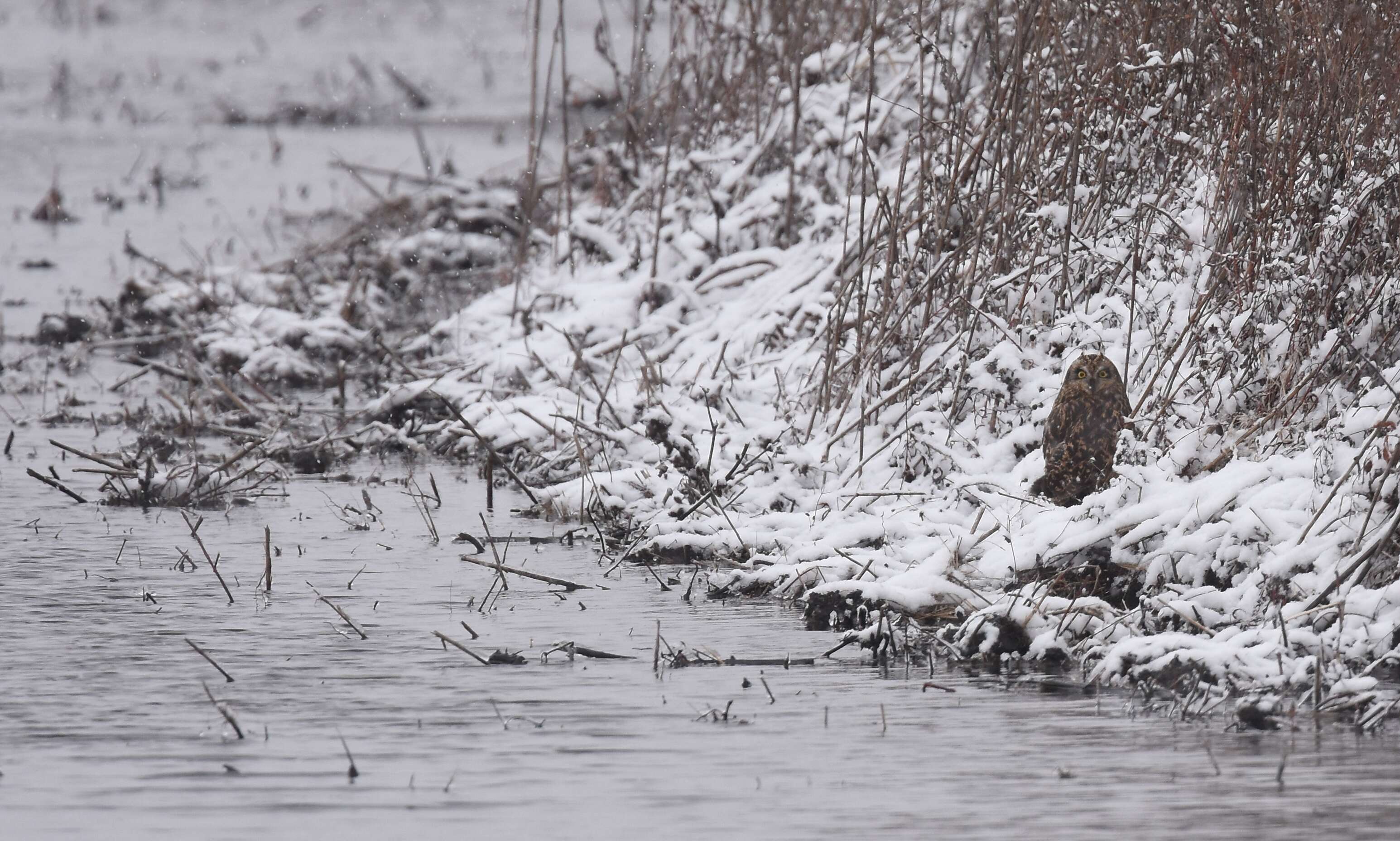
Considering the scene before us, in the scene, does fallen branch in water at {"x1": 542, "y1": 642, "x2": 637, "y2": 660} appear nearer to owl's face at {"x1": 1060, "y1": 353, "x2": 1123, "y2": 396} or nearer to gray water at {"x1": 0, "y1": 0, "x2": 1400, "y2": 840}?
gray water at {"x1": 0, "y1": 0, "x2": 1400, "y2": 840}

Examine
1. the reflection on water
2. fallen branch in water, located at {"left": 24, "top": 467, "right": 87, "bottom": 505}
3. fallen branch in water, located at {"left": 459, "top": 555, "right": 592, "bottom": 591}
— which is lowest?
the reflection on water

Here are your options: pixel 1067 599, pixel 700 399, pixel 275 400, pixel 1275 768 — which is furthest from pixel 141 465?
pixel 1275 768

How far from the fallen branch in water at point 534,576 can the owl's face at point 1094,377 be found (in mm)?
2070

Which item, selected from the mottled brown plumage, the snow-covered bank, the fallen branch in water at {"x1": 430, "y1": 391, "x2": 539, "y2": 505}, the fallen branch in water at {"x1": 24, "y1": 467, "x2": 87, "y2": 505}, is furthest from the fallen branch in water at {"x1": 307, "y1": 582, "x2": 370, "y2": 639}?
the mottled brown plumage

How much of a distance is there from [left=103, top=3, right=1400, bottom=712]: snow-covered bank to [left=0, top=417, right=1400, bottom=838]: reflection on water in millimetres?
503

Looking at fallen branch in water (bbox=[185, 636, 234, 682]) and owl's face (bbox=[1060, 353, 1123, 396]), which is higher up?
owl's face (bbox=[1060, 353, 1123, 396])

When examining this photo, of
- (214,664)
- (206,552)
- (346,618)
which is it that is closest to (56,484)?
→ (206,552)

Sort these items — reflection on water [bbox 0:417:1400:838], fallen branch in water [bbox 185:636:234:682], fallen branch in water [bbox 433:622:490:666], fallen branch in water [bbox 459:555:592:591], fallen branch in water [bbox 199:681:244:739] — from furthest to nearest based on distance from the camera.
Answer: fallen branch in water [bbox 459:555:592:591] < fallen branch in water [bbox 433:622:490:666] < fallen branch in water [bbox 185:636:234:682] < fallen branch in water [bbox 199:681:244:739] < reflection on water [bbox 0:417:1400:838]

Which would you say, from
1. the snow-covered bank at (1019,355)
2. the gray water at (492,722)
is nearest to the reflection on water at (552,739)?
the gray water at (492,722)

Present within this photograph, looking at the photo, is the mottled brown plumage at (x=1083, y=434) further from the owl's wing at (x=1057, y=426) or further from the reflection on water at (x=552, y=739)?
the reflection on water at (x=552, y=739)

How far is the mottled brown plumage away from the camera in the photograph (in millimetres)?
7672

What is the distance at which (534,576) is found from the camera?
7.80 m

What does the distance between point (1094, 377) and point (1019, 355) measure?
45.9 inches

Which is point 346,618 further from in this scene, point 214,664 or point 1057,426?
point 1057,426
